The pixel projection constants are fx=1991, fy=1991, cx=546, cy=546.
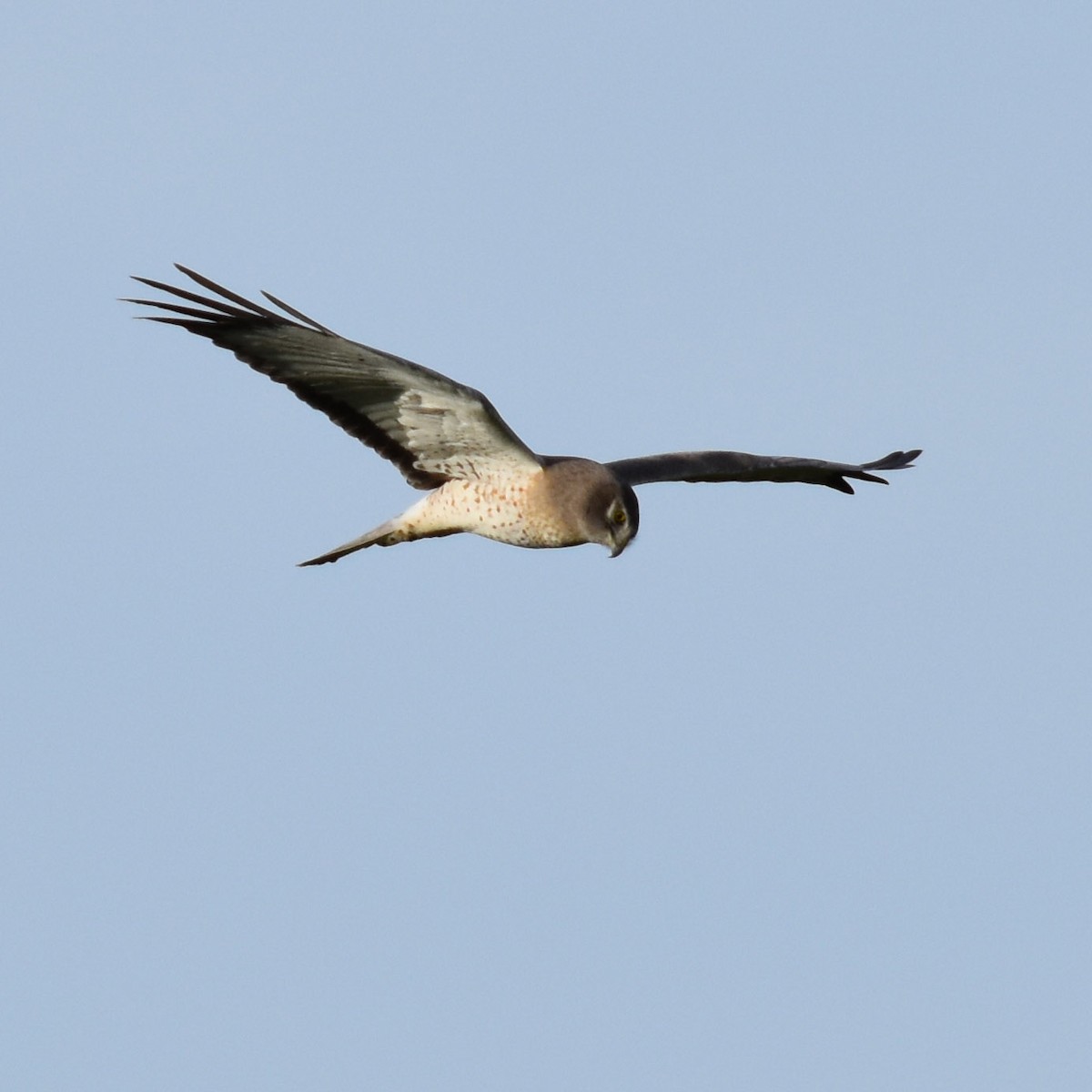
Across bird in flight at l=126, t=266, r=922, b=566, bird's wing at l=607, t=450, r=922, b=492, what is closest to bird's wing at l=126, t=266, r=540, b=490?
bird in flight at l=126, t=266, r=922, b=566

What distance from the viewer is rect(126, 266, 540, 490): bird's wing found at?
10430 mm

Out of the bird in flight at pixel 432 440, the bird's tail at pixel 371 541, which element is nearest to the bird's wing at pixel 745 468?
the bird in flight at pixel 432 440

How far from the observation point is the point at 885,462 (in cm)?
1374

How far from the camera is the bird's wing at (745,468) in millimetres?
12289

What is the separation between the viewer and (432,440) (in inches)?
445

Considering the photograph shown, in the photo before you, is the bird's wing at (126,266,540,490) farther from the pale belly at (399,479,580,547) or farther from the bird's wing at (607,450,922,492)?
the bird's wing at (607,450,922,492)

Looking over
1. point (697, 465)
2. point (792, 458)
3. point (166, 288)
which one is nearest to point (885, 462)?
point (792, 458)

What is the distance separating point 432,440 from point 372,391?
0.48 meters

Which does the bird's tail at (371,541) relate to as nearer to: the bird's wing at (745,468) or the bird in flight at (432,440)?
the bird in flight at (432,440)

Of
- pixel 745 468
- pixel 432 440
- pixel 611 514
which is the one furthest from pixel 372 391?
pixel 745 468

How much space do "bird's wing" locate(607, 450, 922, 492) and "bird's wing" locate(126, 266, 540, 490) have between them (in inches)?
42.9

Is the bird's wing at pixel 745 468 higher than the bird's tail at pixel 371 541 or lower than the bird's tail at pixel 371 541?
higher

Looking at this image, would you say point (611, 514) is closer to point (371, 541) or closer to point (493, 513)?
point (493, 513)

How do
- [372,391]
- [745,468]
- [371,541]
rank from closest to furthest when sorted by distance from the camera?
[372,391], [371,541], [745,468]
